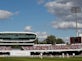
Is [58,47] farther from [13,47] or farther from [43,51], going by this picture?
[13,47]

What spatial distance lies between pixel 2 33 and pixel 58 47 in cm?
2804

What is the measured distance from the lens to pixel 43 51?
12838 cm

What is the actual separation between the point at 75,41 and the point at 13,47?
110 feet

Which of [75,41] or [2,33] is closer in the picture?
[2,33]

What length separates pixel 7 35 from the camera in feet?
435

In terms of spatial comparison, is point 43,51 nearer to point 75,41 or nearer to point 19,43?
point 19,43

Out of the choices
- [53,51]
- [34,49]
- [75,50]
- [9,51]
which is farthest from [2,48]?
[75,50]

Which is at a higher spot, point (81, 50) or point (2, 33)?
point (2, 33)

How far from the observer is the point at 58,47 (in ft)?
431

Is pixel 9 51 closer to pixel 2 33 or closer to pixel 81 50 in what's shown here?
pixel 2 33

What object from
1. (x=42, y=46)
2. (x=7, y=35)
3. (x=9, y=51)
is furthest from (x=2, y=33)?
(x=42, y=46)

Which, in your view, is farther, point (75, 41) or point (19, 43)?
point (75, 41)

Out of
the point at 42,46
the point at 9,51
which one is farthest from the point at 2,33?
the point at 42,46

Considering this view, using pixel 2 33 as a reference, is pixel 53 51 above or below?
below
